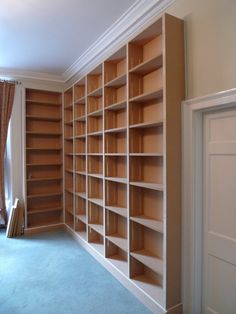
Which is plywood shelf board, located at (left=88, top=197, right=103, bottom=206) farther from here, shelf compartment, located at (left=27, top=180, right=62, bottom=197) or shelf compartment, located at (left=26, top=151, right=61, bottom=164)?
shelf compartment, located at (left=26, top=151, right=61, bottom=164)

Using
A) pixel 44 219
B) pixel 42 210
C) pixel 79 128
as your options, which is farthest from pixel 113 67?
pixel 44 219

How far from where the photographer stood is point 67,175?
4.48 metres

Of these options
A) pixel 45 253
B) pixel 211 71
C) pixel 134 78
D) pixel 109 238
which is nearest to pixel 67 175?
pixel 45 253

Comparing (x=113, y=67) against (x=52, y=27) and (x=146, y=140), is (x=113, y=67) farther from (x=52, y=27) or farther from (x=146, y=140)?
(x=146, y=140)

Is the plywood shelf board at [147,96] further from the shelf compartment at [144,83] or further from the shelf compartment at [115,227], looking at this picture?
the shelf compartment at [115,227]

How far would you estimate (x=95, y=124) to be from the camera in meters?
3.51

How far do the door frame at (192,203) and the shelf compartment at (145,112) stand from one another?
0.41m

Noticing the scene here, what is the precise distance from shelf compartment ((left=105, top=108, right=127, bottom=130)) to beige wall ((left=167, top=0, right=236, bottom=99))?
1094 mm

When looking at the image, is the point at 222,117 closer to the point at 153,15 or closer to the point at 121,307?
the point at 153,15

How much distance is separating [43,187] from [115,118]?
2345 millimetres

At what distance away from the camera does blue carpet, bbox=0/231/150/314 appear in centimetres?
220

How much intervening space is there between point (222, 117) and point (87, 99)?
7.07ft

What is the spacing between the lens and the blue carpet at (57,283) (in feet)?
7.21

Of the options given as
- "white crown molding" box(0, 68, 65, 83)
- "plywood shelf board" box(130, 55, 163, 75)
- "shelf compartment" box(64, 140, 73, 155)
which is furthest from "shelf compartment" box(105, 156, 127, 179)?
"white crown molding" box(0, 68, 65, 83)
